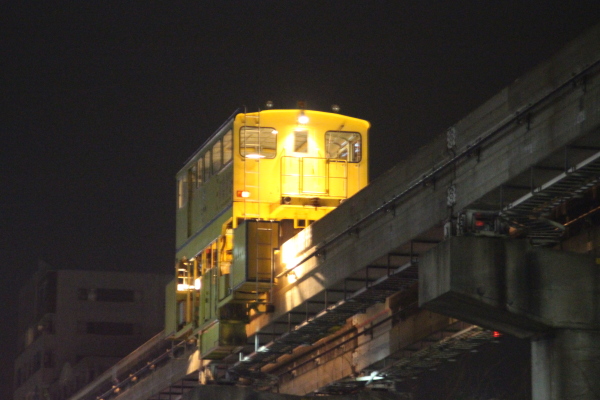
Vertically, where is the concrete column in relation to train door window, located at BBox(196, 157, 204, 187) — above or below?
below

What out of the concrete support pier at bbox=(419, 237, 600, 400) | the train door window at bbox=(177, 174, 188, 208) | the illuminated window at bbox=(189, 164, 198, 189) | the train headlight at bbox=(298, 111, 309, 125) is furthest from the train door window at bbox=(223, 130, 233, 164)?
the concrete support pier at bbox=(419, 237, 600, 400)

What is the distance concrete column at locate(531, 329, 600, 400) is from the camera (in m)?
19.4

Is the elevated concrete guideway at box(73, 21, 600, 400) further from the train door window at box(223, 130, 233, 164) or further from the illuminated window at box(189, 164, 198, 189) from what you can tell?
the illuminated window at box(189, 164, 198, 189)

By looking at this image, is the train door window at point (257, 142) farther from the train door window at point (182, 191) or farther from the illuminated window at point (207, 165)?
the train door window at point (182, 191)

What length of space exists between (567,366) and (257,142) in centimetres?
1377

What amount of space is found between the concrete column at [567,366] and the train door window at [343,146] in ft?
43.0

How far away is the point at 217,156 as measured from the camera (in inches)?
1298

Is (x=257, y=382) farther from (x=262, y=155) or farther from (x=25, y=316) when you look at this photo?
(x=25, y=316)

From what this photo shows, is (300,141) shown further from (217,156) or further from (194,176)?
(194,176)

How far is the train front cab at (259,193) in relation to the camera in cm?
2991

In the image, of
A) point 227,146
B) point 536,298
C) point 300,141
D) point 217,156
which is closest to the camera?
point 536,298

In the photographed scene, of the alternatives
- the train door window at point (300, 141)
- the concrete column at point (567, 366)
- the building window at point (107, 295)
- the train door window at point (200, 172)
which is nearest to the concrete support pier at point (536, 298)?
the concrete column at point (567, 366)

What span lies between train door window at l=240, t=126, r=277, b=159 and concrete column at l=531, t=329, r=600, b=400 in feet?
40.4

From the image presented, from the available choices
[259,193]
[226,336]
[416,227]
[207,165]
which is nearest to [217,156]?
[207,165]
